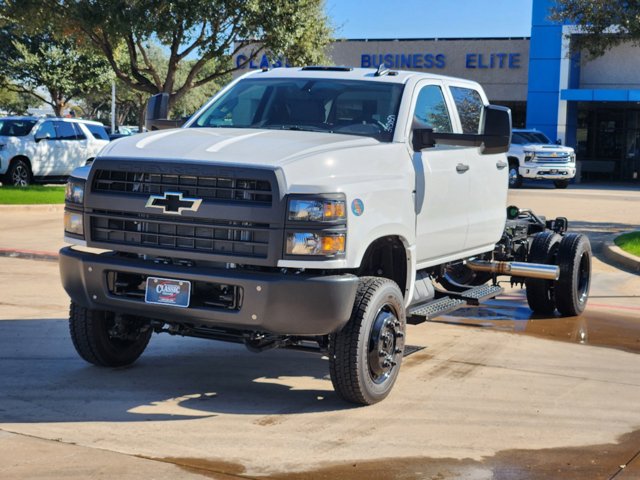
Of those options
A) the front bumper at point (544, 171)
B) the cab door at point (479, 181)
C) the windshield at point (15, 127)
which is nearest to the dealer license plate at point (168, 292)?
the cab door at point (479, 181)

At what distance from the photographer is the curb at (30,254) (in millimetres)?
12852

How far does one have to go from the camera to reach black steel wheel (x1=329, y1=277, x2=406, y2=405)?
6125 millimetres

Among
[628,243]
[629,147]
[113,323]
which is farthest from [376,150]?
[629,147]

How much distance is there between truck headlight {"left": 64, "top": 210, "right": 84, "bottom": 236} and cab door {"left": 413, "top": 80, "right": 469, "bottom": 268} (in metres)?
2.31

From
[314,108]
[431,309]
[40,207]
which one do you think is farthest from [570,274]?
[40,207]

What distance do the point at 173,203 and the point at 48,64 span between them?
41842mm

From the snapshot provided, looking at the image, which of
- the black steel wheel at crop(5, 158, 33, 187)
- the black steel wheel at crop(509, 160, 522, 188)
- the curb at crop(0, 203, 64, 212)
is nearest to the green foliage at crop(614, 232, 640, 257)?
the curb at crop(0, 203, 64, 212)

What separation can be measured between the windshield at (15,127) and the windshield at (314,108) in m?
18.2

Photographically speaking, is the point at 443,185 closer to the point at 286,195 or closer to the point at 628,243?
the point at 286,195

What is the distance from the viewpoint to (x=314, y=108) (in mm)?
7344

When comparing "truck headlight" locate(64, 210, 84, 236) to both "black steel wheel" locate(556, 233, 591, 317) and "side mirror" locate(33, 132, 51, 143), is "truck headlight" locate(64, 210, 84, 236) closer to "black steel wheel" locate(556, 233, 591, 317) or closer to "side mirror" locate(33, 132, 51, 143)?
"black steel wheel" locate(556, 233, 591, 317)

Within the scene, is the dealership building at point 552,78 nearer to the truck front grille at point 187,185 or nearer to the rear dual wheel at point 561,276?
the rear dual wheel at point 561,276

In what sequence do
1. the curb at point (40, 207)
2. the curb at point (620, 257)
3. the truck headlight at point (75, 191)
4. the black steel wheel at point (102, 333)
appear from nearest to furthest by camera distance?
the truck headlight at point (75, 191) → the black steel wheel at point (102, 333) → the curb at point (620, 257) → the curb at point (40, 207)

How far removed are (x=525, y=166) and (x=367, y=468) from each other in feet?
99.0
